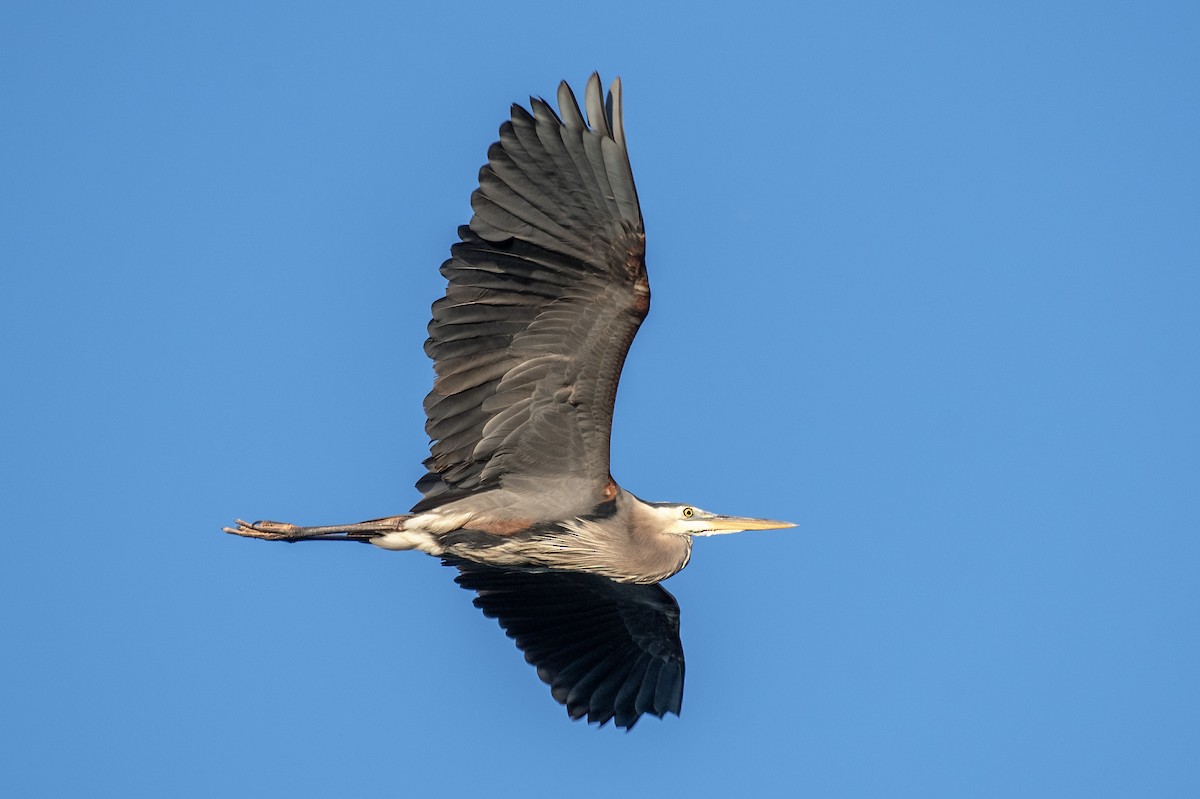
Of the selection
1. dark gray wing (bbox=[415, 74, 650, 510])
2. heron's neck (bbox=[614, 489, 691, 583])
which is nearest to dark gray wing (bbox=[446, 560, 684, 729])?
heron's neck (bbox=[614, 489, 691, 583])

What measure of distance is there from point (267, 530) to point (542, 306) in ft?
7.47

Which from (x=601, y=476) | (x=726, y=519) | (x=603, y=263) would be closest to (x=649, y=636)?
(x=726, y=519)

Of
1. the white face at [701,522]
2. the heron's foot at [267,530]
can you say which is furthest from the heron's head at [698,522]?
the heron's foot at [267,530]

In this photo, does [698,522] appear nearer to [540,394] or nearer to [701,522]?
[701,522]

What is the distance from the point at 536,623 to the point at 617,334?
9.14 feet

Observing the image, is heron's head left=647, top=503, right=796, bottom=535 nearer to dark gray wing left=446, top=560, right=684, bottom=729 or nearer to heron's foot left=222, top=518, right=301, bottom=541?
dark gray wing left=446, top=560, right=684, bottom=729

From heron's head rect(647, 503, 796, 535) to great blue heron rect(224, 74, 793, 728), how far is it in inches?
0.5

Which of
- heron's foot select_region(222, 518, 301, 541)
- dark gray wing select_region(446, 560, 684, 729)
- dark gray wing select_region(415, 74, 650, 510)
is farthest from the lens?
dark gray wing select_region(446, 560, 684, 729)

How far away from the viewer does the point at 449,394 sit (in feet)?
26.1

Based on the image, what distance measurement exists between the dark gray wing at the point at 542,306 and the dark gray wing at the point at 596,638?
1526 millimetres

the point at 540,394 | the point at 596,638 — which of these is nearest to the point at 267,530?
the point at 540,394

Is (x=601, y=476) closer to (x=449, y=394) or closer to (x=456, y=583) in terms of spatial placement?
(x=449, y=394)

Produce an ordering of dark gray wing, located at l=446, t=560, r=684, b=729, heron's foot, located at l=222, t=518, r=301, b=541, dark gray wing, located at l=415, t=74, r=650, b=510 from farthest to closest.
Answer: dark gray wing, located at l=446, t=560, r=684, b=729 < heron's foot, located at l=222, t=518, r=301, b=541 < dark gray wing, located at l=415, t=74, r=650, b=510

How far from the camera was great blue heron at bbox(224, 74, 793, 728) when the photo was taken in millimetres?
7395
